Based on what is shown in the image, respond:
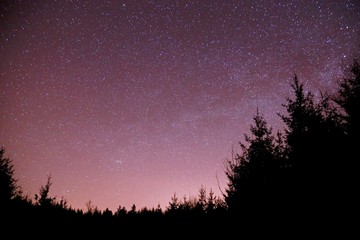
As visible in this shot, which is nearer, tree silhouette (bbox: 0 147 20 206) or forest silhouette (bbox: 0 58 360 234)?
forest silhouette (bbox: 0 58 360 234)

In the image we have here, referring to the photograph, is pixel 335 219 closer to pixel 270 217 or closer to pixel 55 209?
pixel 270 217

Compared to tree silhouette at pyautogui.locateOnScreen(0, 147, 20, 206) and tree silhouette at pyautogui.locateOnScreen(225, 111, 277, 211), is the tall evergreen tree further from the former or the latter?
tree silhouette at pyautogui.locateOnScreen(0, 147, 20, 206)

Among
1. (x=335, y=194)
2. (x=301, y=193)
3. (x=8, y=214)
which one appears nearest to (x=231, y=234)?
(x=301, y=193)

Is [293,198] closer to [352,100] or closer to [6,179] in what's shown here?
[352,100]

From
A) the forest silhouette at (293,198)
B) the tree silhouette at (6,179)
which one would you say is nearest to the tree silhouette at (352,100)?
the forest silhouette at (293,198)

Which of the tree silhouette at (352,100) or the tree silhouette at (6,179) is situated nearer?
the tree silhouette at (352,100)

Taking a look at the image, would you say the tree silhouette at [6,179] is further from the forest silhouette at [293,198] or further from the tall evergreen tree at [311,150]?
the tall evergreen tree at [311,150]

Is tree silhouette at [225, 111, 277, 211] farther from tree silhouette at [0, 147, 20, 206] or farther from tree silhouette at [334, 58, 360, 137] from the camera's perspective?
tree silhouette at [0, 147, 20, 206]

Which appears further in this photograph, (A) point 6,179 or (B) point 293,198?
(A) point 6,179

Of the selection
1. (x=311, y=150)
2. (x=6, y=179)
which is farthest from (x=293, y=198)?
(x=6, y=179)

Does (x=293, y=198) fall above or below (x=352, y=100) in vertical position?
below

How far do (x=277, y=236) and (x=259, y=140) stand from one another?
8.98 meters

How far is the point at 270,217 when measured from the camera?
32.7 feet

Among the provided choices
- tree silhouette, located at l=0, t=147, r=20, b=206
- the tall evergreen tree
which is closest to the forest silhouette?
the tall evergreen tree
